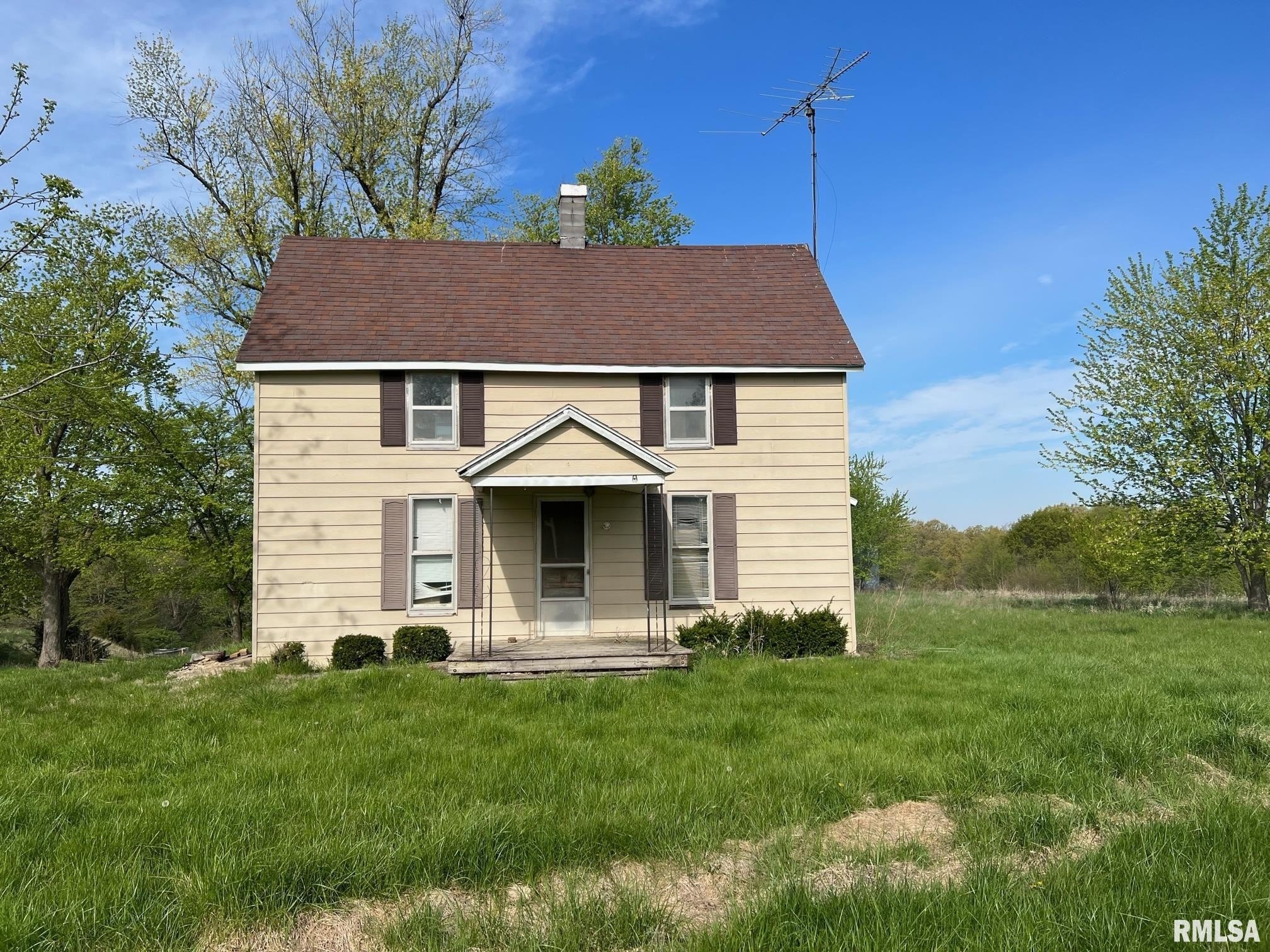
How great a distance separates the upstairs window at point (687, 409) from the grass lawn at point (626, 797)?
4.54 metres

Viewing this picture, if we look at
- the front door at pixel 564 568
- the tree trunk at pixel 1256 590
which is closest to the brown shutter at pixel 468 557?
the front door at pixel 564 568

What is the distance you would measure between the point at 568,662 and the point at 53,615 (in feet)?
51.5

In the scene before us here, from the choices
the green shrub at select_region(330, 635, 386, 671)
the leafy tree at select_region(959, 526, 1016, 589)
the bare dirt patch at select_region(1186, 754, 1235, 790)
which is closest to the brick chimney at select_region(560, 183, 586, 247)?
the green shrub at select_region(330, 635, 386, 671)

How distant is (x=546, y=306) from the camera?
1380 centimetres

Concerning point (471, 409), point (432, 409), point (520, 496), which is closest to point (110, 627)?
point (432, 409)

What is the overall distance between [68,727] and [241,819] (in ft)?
13.6

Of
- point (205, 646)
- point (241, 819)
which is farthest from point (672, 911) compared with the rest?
point (205, 646)

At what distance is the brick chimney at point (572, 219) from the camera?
15.4m

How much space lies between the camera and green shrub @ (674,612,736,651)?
11.6m

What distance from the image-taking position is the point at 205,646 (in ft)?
84.3

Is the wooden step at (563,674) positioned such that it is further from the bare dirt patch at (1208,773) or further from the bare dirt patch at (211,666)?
the bare dirt patch at (1208,773)

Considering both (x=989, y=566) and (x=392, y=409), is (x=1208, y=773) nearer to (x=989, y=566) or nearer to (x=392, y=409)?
(x=392, y=409)

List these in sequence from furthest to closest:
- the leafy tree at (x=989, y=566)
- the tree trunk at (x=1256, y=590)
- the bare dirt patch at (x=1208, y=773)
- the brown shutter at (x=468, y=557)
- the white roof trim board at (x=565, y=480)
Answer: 1. the leafy tree at (x=989, y=566)
2. the tree trunk at (x=1256, y=590)
3. the brown shutter at (x=468, y=557)
4. the white roof trim board at (x=565, y=480)
5. the bare dirt patch at (x=1208, y=773)

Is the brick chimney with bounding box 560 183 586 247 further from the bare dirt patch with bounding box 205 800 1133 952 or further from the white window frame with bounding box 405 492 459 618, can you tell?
the bare dirt patch with bounding box 205 800 1133 952
